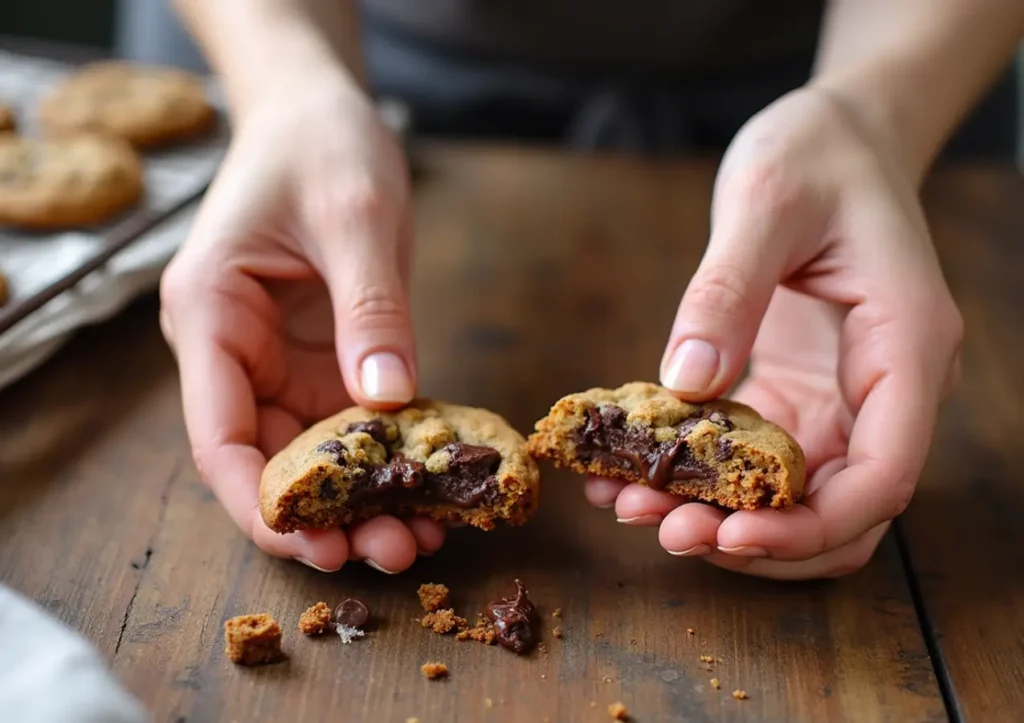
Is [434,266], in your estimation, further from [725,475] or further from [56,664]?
[56,664]

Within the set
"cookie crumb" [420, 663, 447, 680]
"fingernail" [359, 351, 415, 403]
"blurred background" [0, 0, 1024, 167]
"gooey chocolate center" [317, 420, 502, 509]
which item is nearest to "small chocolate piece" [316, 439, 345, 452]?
"gooey chocolate center" [317, 420, 502, 509]

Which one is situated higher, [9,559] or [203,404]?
[203,404]

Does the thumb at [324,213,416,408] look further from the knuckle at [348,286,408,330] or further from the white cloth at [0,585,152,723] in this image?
the white cloth at [0,585,152,723]

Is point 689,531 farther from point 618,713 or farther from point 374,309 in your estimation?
point 374,309

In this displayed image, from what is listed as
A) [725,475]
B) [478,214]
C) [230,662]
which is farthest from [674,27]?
[230,662]

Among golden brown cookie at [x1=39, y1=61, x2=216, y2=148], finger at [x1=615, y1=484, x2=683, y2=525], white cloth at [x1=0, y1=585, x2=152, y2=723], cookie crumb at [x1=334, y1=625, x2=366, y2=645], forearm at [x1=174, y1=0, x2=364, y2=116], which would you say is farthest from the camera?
golden brown cookie at [x1=39, y1=61, x2=216, y2=148]

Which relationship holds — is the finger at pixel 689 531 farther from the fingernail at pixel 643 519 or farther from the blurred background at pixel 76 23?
the blurred background at pixel 76 23
